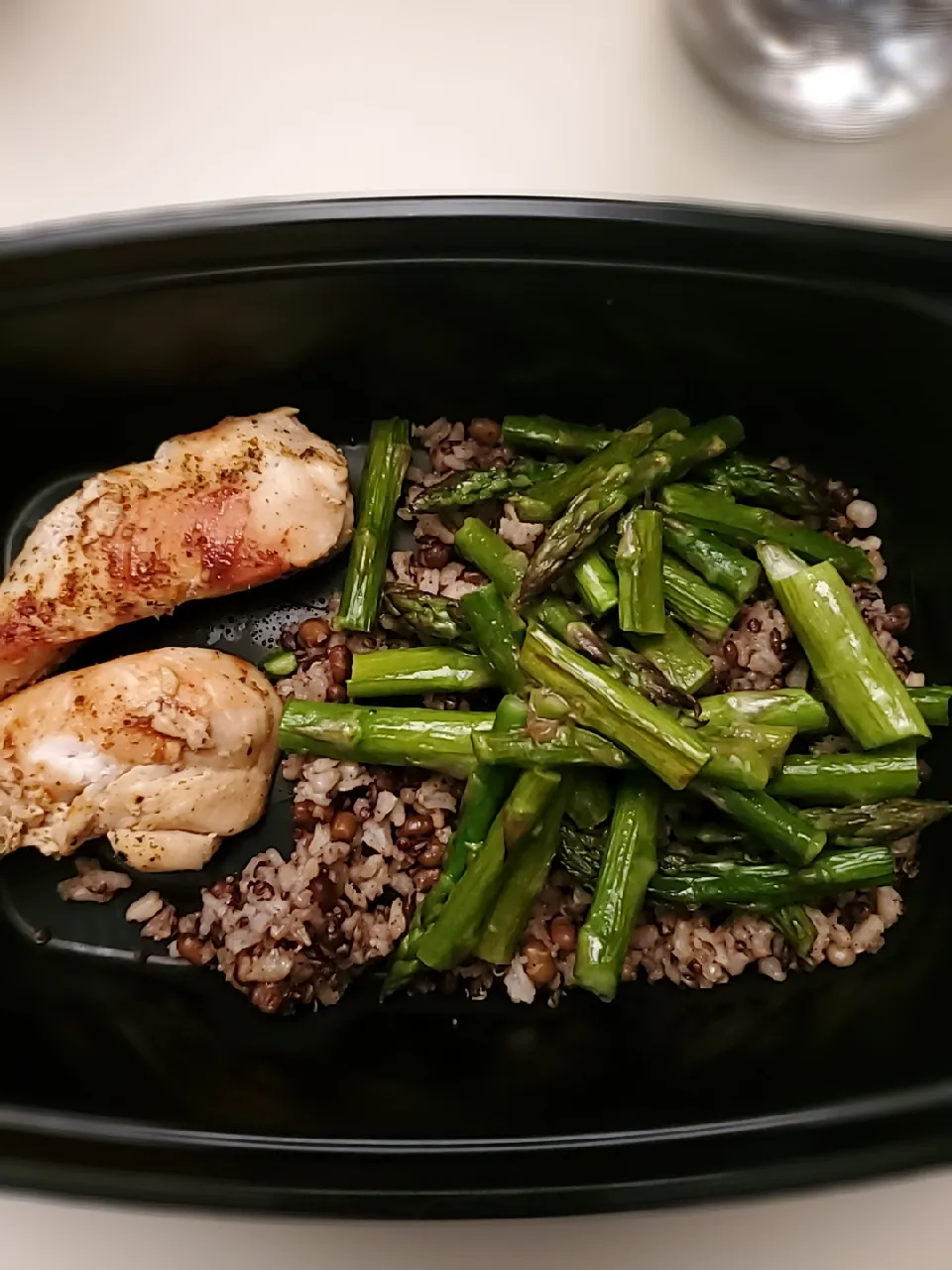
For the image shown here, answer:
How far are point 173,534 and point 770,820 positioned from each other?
122 centimetres

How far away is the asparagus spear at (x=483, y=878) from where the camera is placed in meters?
1.68

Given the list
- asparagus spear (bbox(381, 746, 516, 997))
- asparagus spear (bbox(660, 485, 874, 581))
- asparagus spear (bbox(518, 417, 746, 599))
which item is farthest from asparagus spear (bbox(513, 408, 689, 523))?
asparagus spear (bbox(381, 746, 516, 997))

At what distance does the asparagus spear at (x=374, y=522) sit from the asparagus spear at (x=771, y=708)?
2.21ft

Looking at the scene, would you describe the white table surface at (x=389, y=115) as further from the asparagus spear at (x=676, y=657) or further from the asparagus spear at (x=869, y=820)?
the asparagus spear at (x=869, y=820)

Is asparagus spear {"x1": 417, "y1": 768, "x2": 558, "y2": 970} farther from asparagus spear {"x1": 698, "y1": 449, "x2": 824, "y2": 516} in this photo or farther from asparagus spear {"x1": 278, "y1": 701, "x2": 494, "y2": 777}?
asparagus spear {"x1": 698, "y1": 449, "x2": 824, "y2": 516}

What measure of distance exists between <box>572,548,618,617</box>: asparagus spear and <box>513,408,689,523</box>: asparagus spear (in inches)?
4.2

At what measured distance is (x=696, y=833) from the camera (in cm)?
184

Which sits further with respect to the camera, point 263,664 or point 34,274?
point 263,664

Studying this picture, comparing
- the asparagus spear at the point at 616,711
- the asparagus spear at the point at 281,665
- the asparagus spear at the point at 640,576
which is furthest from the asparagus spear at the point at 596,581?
the asparagus spear at the point at 281,665

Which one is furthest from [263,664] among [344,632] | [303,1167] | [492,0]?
[492,0]

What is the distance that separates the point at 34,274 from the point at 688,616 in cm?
128

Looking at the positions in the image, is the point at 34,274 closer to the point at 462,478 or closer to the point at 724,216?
the point at 462,478

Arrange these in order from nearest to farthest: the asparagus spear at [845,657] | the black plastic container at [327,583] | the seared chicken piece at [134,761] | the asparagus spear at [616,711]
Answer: the black plastic container at [327,583], the asparagus spear at [616,711], the asparagus spear at [845,657], the seared chicken piece at [134,761]

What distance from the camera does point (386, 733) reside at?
1.82 m
